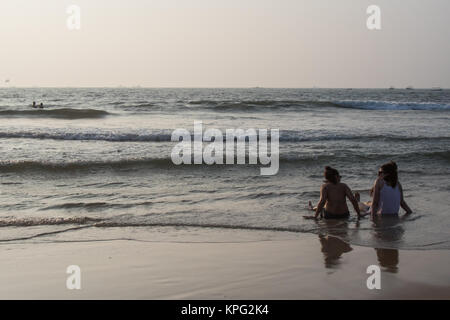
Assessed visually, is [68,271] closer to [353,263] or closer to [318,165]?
[353,263]

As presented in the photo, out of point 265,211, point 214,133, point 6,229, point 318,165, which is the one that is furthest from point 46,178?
point 214,133

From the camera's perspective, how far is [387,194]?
8.23 meters

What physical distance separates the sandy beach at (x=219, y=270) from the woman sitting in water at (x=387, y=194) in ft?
5.73

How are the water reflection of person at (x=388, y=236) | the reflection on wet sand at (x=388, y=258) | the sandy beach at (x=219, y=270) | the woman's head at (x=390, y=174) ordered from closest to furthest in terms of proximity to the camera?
the sandy beach at (x=219, y=270), the reflection on wet sand at (x=388, y=258), the water reflection of person at (x=388, y=236), the woman's head at (x=390, y=174)

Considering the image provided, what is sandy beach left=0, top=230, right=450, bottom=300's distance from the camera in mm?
4797

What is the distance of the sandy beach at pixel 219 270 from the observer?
4.80 meters

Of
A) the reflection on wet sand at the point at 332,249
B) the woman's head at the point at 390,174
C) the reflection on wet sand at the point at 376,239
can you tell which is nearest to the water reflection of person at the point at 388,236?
the reflection on wet sand at the point at 376,239

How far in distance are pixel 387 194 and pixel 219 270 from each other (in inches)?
153

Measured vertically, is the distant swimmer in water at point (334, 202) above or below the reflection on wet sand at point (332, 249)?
above

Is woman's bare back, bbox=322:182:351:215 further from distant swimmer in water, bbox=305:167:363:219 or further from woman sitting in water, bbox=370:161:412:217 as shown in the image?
Result: woman sitting in water, bbox=370:161:412:217

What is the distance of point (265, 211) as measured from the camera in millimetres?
8625

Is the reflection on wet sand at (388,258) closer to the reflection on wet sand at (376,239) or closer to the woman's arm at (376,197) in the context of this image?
the reflection on wet sand at (376,239)

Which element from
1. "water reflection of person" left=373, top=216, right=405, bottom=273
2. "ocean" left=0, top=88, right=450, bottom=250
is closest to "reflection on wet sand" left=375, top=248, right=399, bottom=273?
"water reflection of person" left=373, top=216, right=405, bottom=273
